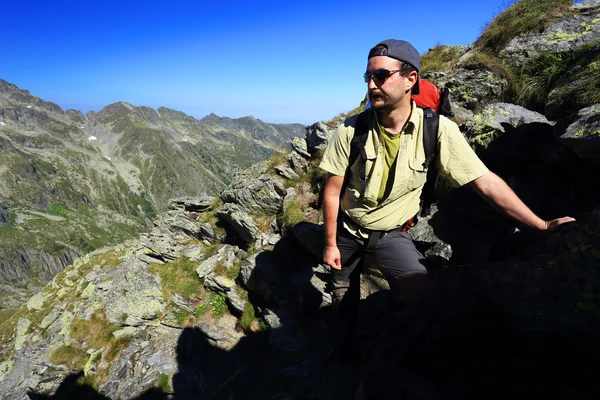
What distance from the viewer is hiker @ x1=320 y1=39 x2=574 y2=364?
162 inches

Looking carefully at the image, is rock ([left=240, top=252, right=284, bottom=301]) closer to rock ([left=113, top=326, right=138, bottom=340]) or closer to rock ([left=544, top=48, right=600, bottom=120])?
rock ([left=113, top=326, right=138, bottom=340])

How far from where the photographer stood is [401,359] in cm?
497

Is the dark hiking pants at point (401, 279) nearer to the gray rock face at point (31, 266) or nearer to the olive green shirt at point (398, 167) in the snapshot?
the olive green shirt at point (398, 167)

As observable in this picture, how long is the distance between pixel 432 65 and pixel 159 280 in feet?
61.0

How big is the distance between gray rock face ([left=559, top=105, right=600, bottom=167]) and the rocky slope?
0.03m

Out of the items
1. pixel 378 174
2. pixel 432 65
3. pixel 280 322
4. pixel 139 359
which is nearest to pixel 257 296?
pixel 280 322

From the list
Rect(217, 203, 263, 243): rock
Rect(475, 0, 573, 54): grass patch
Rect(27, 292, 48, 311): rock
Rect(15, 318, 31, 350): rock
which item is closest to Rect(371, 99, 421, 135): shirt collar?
Rect(475, 0, 573, 54): grass patch

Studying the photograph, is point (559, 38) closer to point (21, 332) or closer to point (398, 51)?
point (398, 51)

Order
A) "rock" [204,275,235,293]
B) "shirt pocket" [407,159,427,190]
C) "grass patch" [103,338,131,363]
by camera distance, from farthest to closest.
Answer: "rock" [204,275,235,293] → "grass patch" [103,338,131,363] → "shirt pocket" [407,159,427,190]

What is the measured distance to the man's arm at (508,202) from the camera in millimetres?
3959

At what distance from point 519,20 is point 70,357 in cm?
2496

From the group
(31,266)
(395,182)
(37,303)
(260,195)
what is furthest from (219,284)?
(31,266)

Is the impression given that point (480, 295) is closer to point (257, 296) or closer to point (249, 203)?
point (257, 296)

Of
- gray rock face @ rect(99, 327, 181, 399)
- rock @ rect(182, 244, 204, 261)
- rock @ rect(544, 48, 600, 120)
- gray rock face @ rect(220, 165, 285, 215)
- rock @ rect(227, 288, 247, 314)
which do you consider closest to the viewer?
rock @ rect(544, 48, 600, 120)
